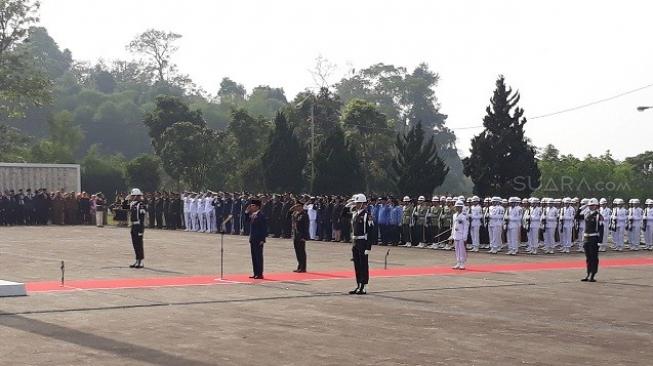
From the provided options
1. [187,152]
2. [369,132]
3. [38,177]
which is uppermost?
[369,132]

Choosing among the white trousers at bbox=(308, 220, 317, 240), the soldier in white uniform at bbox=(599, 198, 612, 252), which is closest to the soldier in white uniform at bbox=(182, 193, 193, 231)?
the white trousers at bbox=(308, 220, 317, 240)

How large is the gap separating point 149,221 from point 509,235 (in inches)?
851

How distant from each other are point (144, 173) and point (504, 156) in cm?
2853

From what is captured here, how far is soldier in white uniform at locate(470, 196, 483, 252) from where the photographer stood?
30.8 m

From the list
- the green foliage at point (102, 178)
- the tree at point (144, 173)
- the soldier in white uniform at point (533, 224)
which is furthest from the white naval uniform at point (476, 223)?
the green foliage at point (102, 178)

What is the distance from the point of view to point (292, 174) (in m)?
48.6

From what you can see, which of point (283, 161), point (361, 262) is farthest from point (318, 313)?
point (283, 161)

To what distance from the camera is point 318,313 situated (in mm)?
Answer: 14742

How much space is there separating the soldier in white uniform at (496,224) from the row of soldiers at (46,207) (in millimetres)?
22791

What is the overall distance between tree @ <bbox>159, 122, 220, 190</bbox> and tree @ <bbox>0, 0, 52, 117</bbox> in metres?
12.6

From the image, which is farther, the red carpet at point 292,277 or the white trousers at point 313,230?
the white trousers at point 313,230

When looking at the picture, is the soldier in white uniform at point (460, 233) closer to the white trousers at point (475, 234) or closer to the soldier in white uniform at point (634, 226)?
the white trousers at point (475, 234)

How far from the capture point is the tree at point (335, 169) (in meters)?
45.4

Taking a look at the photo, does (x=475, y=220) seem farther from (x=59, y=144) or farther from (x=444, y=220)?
(x=59, y=144)
